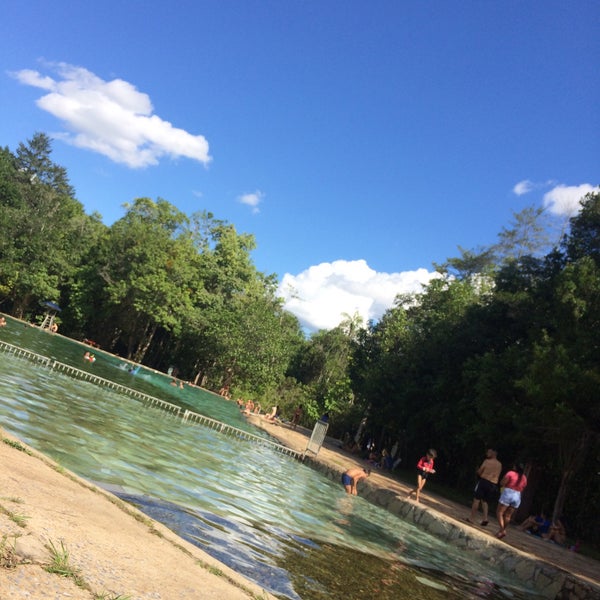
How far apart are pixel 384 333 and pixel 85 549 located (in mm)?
32652

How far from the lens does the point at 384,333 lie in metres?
35.0

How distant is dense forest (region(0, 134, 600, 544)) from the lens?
55.5 ft

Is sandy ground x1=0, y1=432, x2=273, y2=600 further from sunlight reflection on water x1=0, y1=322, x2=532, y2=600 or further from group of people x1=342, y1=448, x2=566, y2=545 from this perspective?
group of people x1=342, y1=448, x2=566, y2=545

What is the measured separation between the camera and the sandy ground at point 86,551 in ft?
8.22

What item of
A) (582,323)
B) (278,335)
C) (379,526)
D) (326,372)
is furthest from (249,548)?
(326,372)

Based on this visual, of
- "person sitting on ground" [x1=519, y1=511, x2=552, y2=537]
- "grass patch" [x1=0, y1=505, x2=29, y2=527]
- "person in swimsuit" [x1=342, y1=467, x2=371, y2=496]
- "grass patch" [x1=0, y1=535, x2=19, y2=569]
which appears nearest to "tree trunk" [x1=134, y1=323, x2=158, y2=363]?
"person in swimsuit" [x1=342, y1=467, x2=371, y2=496]

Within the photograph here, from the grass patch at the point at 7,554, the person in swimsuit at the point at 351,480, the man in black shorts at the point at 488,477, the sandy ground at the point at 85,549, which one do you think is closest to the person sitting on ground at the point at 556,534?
the man in black shorts at the point at 488,477

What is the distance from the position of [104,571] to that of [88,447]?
6.20 m

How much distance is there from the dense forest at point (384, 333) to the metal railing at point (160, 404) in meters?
7.74

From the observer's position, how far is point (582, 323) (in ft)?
56.0

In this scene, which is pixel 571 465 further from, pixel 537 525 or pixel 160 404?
pixel 160 404

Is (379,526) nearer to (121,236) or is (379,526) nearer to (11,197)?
(121,236)

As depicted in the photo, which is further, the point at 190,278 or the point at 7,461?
the point at 190,278

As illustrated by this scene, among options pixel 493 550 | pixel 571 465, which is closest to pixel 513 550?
pixel 493 550
